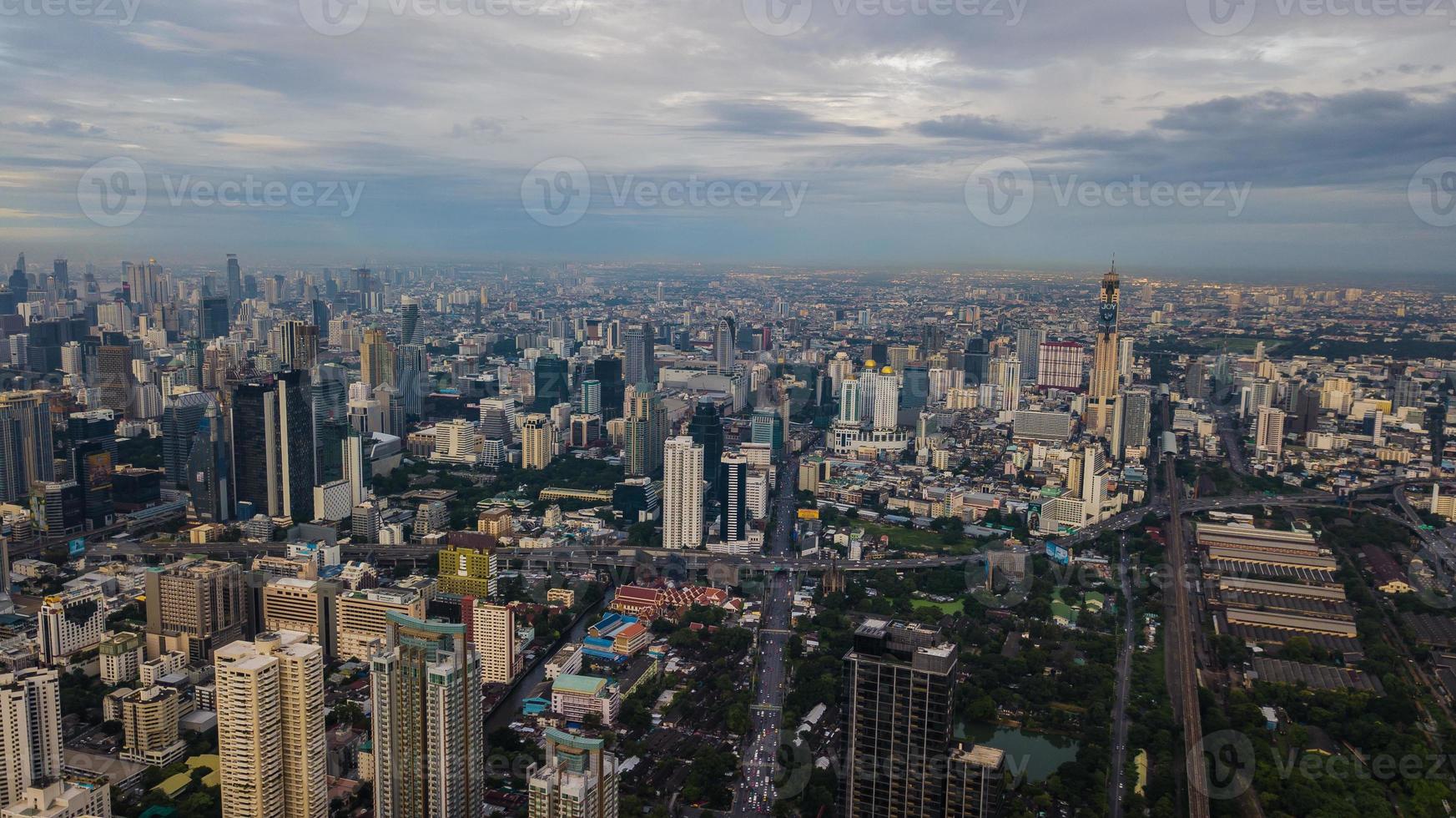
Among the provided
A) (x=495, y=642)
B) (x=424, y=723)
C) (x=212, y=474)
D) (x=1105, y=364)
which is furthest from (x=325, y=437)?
(x=1105, y=364)

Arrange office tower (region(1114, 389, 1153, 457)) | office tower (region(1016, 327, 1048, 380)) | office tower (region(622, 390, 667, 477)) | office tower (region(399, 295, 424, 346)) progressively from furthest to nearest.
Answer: office tower (region(399, 295, 424, 346)) < office tower (region(1016, 327, 1048, 380)) < office tower (region(1114, 389, 1153, 457)) < office tower (region(622, 390, 667, 477))

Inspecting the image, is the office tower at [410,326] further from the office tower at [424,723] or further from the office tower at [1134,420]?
the office tower at [424,723]

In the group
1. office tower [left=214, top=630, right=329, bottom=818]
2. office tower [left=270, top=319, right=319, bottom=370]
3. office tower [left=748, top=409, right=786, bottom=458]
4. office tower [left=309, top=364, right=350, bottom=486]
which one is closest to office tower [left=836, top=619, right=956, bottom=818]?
office tower [left=214, top=630, right=329, bottom=818]

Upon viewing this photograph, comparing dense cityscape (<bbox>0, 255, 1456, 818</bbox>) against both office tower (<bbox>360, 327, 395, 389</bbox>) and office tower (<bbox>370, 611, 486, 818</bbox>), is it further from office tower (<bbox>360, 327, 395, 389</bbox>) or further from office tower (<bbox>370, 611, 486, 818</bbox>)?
office tower (<bbox>360, 327, 395, 389</bbox>)

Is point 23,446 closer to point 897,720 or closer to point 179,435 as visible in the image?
point 179,435

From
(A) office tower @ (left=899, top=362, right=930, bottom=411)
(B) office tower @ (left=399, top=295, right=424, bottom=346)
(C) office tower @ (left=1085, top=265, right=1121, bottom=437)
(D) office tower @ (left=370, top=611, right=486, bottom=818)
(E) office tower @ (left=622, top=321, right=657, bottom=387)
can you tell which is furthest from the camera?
(B) office tower @ (left=399, top=295, right=424, bottom=346)

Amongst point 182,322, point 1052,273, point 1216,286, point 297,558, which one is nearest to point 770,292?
point 1052,273
